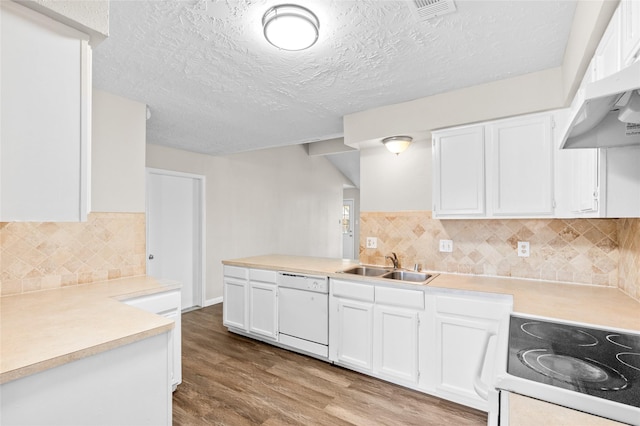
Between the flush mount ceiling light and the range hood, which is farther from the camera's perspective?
the flush mount ceiling light

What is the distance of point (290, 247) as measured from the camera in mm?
6445

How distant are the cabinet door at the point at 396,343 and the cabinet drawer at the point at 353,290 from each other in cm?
13

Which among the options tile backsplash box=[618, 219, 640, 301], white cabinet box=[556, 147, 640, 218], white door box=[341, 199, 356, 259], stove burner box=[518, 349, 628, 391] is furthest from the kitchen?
white door box=[341, 199, 356, 259]

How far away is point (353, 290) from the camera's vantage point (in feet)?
8.87

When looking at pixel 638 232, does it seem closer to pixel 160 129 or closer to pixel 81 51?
pixel 81 51

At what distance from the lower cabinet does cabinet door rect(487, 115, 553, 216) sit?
222 cm

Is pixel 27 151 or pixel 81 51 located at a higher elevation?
pixel 81 51

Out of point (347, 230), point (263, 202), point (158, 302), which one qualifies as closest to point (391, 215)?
point (158, 302)

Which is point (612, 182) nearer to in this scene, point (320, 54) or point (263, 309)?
point (320, 54)

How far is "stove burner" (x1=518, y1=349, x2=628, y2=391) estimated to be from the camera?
93 cm

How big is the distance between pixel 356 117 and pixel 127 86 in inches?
79.6

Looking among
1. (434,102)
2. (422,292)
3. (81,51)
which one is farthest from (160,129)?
(422,292)

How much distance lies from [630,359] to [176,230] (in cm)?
477

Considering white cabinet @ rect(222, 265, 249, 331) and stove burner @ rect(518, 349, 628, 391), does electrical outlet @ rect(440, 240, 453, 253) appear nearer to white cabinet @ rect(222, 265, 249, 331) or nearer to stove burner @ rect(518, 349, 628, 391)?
stove burner @ rect(518, 349, 628, 391)
